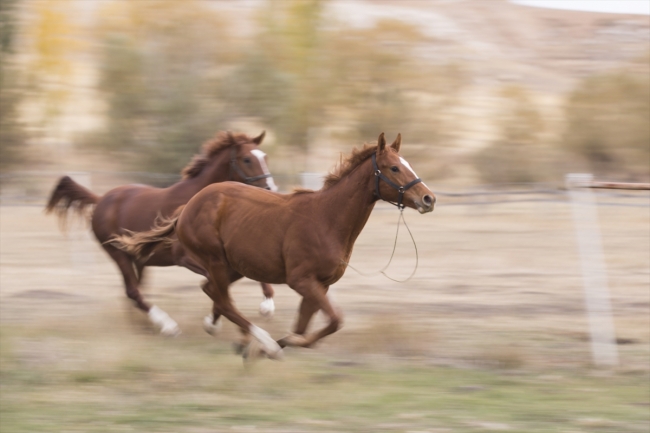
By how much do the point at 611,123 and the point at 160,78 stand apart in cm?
1298

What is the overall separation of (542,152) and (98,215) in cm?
1787

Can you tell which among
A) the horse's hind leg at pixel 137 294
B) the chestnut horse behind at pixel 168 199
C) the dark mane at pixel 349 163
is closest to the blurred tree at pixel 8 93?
the chestnut horse behind at pixel 168 199

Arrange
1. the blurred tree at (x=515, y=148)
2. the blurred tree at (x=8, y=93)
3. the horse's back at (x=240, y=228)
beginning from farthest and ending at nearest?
the blurred tree at (x=8, y=93)
the blurred tree at (x=515, y=148)
the horse's back at (x=240, y=228)

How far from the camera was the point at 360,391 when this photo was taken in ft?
19.1

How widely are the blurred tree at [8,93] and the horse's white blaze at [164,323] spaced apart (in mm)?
18229

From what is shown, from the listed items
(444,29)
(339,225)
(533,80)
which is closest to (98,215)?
(339,225)

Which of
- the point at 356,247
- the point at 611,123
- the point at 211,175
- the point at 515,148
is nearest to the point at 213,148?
the point at 211,175

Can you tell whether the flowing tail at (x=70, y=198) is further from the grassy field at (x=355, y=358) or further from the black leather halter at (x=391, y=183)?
the black leather halter at (x=391, y=183)

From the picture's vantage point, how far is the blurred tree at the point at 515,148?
2334cm

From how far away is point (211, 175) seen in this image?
310 inches

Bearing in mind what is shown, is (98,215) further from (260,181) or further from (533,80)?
(533,80)

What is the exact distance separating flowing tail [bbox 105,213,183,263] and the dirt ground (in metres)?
0.89

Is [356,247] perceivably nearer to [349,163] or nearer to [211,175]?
[211,175]

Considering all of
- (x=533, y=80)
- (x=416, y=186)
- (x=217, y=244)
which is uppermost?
(x=416, y=186)
